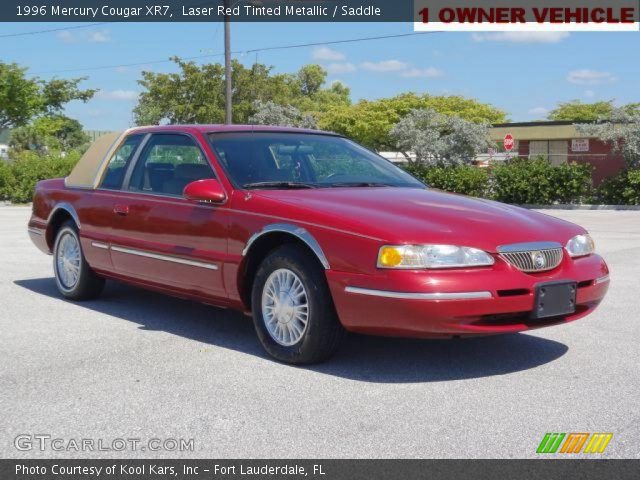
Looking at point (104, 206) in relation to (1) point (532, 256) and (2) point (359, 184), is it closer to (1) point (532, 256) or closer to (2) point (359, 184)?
(2) point (359, 184)

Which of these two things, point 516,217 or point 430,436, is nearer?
point 430,436

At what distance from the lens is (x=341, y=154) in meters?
6.76

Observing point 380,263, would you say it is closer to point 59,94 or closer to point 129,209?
point 129,209

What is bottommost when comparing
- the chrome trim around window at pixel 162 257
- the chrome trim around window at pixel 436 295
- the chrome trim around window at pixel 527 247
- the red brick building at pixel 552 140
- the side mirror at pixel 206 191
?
the chrome trim around window at pixel 436 295

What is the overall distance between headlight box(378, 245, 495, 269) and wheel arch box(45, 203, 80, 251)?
12.3 feet

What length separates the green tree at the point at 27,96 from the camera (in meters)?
41.0

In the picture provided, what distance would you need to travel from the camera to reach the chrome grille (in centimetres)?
494

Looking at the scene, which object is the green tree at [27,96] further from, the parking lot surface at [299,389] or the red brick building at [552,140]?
the parking lot surface at [299,389]

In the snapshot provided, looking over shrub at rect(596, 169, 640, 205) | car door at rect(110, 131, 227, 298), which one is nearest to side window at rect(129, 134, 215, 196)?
car door at rect(110, 131, 227, 298)

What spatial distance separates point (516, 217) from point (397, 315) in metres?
1.18

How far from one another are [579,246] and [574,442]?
184cm

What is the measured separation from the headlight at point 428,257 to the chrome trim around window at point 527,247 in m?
0.17
